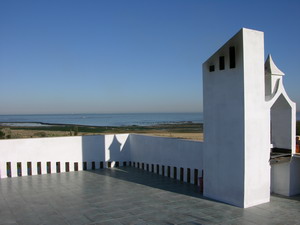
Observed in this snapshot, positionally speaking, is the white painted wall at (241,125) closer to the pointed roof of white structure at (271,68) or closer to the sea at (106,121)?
the pointed roof of white structure at (271,68)

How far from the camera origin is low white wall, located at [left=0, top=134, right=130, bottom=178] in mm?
9523

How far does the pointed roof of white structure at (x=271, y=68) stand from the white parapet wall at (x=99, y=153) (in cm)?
256

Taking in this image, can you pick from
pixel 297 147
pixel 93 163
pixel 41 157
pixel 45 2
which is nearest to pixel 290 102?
pixel 297 147

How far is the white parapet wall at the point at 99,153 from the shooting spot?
8.86 m

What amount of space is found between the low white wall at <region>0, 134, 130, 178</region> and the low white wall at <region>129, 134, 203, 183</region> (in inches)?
25.9

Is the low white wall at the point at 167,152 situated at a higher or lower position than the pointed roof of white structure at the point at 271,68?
lower

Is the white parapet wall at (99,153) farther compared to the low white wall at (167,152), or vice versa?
the white parapet wall at (99,153)

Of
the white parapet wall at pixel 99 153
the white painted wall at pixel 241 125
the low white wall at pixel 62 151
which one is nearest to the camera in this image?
the white painted wall at pixel 241 125

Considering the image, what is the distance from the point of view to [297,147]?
25.6 ft

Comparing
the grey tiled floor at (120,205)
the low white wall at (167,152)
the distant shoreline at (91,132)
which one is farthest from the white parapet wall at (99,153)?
the distant shoreline at (91,132)

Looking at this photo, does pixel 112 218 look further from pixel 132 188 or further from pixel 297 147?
pixel 297 147

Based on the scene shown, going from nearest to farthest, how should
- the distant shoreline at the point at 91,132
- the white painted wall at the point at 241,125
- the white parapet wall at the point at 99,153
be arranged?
1. the white painted wall at the point at 241,125
2. the white parapet wall at the point at 99,153
3. the distant shoreline at the point at 91,132

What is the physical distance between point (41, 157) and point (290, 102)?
759 cm

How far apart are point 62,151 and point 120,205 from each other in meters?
4.49
